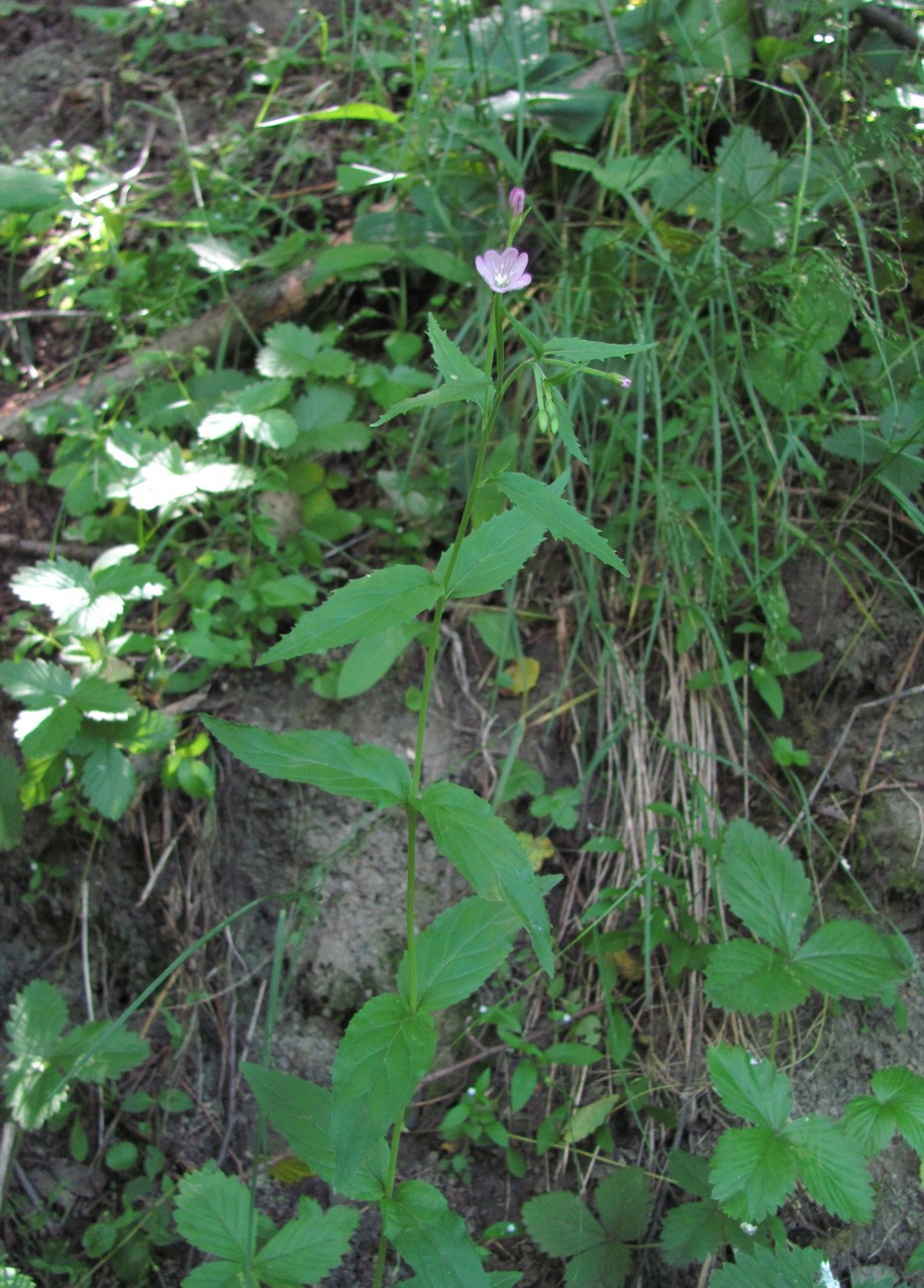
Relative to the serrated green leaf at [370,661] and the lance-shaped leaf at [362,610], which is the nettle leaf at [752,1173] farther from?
the serrated green leaf at [370,661]

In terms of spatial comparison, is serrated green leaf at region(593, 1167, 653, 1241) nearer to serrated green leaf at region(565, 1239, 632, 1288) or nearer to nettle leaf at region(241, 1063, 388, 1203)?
serrated green leaf at region(565, 1239, 632, 1288)

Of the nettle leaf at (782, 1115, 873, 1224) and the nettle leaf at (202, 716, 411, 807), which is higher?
the nettle leaf at (202, 716, 411, 807)

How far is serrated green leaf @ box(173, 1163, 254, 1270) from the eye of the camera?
1.65 metres

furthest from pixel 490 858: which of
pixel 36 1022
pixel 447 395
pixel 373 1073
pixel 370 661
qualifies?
pixel 36 1022

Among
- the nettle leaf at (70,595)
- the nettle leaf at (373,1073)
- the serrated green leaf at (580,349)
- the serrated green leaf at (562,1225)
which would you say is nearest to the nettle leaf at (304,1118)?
the nettle leaf at (373,1073)

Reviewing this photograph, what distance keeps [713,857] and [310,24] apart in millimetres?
3277

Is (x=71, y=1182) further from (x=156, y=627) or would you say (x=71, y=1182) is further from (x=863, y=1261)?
(x=863, y=1261)

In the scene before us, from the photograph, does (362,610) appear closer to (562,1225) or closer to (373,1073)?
(373,1073)

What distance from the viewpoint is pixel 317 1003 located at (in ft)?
6.91

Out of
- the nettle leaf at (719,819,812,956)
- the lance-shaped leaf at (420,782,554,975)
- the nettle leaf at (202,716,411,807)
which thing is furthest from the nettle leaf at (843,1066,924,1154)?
the nettle leaf at (202,716,411,807)

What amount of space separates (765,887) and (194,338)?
220 centimetres

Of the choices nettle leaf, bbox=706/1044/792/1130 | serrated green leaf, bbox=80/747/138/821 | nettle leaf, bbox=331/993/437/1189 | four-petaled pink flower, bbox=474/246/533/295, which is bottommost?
nettle leaf, bbox=706/1044/792/1130

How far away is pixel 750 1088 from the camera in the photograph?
1679mm

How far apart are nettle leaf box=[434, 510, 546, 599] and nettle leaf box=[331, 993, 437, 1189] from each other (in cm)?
65
